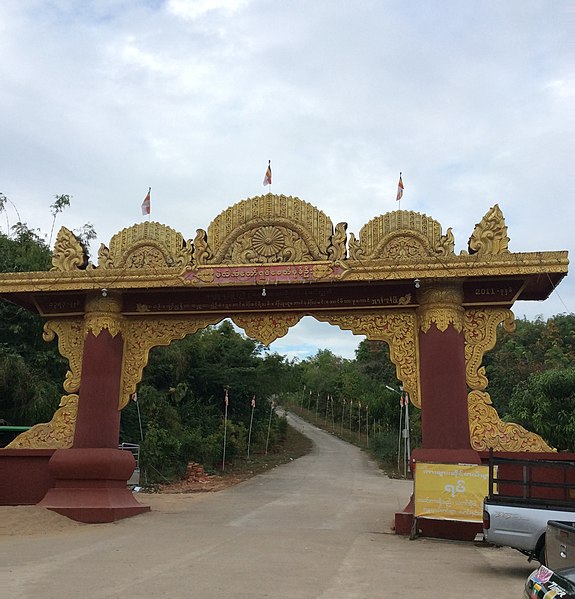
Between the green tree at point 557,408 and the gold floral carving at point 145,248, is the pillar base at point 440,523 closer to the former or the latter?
the gold floral carving at point 145,248

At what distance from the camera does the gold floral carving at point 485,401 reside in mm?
9586

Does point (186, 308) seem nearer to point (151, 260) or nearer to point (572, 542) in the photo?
point (151, 260)

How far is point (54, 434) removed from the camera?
432 inches

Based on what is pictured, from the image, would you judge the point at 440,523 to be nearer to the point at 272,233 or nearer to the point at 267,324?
the point at 267,324

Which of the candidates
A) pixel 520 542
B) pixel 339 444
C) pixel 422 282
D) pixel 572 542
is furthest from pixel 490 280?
pixel 339 444

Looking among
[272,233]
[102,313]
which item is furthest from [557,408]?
[102,313]

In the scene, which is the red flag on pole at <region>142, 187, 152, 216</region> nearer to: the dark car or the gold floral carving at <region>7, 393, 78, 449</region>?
the gold floral carving at <region>7, 393, 78, 449</region>

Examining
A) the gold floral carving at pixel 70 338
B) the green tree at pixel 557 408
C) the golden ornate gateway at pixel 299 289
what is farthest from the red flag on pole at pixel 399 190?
the green tree at pixel 557 408

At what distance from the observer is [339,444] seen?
43719 millimetres

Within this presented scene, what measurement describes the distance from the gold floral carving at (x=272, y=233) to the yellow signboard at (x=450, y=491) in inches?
153

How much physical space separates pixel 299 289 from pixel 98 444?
4396mm

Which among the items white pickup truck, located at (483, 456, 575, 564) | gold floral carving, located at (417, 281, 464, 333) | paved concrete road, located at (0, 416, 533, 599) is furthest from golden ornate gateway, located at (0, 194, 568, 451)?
white pickup truck, located at (483, 456, 575, 564)

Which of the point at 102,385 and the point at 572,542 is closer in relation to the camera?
the point at 572,542

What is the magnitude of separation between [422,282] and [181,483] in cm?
1532
